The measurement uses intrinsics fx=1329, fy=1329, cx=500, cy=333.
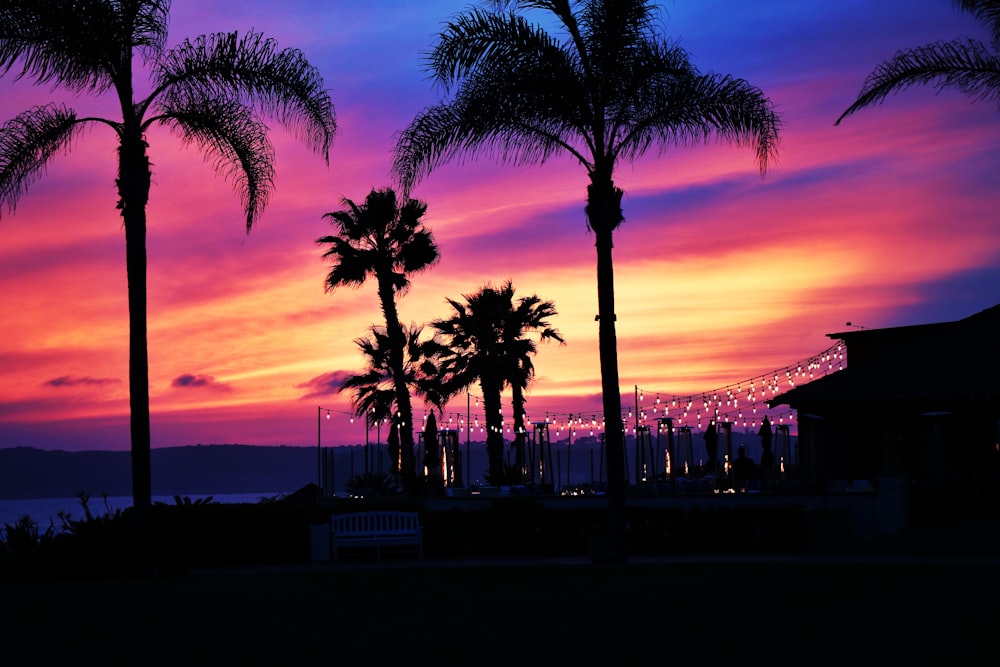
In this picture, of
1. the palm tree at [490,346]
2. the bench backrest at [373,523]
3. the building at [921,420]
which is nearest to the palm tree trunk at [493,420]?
the palm tree at [490,346]

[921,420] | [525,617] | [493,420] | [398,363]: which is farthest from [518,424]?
[525,617]

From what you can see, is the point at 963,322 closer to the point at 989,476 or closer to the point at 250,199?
the point at 989,476

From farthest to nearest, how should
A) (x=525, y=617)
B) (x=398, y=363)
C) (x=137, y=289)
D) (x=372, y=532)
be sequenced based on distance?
(x=398, y=363) < (x=372, y=532) < (x=137, y=289) < (x=525, y=617)

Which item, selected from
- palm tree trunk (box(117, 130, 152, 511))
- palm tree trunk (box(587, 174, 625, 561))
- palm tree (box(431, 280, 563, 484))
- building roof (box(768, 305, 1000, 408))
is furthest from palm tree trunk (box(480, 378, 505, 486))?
palm tree trunk (box(117, 130, 152, 511))

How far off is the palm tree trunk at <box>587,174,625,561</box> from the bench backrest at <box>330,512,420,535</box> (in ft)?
13.9

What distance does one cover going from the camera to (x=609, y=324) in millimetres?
21578

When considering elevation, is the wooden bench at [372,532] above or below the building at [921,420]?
below

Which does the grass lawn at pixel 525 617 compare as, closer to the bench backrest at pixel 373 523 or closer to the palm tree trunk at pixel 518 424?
the bench backrest at pixel 373 523

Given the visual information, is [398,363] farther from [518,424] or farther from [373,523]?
[373,523]

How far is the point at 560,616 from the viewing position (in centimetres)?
1431

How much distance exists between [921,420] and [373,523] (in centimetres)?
1662

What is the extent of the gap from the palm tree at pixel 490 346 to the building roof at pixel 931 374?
676 inches

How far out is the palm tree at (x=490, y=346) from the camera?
52.2 metres

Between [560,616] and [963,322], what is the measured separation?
2620cm
